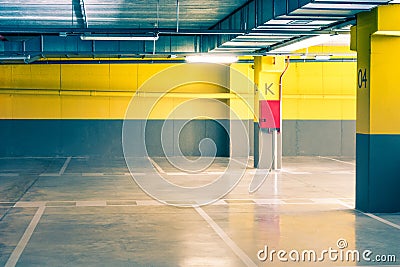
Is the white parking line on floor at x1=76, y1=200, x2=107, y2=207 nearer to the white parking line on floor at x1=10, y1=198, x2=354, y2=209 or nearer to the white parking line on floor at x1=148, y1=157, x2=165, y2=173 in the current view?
the white parking line on floor at x1=10, y1=198, x2=354, y2=209

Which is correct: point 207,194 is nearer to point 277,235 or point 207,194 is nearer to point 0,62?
point 277,235

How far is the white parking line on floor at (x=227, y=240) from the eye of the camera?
24.7 feet

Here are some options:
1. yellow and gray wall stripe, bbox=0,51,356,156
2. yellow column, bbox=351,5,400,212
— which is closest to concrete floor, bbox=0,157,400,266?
yellow column, bbox=351,5,400,212

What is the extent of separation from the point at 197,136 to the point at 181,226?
1377cm

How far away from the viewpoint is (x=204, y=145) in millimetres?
23359

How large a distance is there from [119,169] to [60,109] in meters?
5.30

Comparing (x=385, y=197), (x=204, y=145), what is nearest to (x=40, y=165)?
(x=204, y=145)

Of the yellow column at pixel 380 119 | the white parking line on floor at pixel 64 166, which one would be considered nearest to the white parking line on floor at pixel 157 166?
the white parking line on floor at pixel 64 166

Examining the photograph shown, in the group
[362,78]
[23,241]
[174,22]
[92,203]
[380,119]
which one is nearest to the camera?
[23,241]

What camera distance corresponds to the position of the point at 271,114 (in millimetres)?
18391

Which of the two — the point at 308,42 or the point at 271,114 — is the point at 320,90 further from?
the point at 308,42

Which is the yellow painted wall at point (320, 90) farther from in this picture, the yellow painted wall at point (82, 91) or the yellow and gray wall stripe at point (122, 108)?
the yellow painted wall at point (82, 91)

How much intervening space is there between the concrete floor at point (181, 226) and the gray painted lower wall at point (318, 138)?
7736mm

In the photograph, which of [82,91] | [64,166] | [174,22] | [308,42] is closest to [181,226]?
[308,42]
